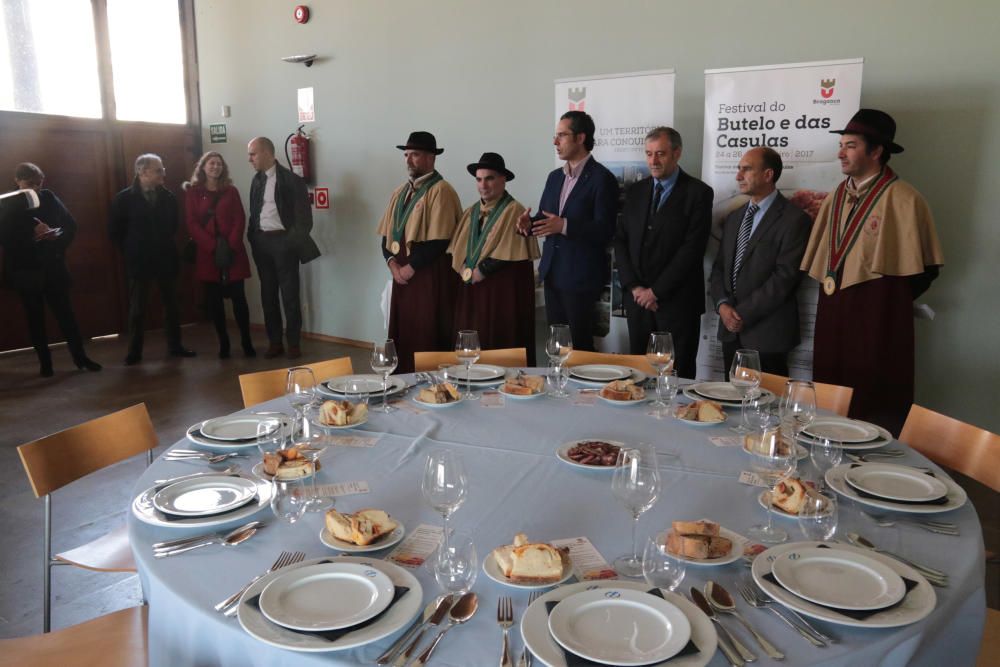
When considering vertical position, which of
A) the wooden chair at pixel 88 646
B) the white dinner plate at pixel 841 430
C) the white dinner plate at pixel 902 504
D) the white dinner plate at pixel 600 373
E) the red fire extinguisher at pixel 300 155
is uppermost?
the red fire extinguisher at pixel 300 155

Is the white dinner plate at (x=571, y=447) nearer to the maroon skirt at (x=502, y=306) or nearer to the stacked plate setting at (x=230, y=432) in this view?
the stacked plate setting at (x=230, y=432)

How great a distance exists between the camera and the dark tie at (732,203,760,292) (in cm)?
380

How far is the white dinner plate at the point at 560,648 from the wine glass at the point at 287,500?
0.56 metres

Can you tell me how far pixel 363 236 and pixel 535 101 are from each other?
2.18 metres

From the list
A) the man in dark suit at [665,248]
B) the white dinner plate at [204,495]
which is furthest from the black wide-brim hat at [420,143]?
the white dinner plate at [204,495]

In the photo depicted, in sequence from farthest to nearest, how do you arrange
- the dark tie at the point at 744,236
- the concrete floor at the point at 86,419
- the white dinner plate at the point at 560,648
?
the dark tie at the point at 744,236 → the concrete floor at the point at 86,419 → the white dinner plate at the point at 560,648

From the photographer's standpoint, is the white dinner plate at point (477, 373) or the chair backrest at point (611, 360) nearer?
the white dinner plate at point (477, 373)

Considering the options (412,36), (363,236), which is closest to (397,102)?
(412,36)

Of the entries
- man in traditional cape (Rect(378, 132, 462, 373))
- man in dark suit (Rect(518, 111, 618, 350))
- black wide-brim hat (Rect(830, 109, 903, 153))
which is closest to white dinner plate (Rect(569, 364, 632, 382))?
man in dark suit (Rect(518, 111, 618, 350))

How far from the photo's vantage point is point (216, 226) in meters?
6.26

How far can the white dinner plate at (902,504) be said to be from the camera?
1521 mm

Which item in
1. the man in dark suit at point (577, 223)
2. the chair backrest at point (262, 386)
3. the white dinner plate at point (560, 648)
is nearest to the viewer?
the white dinner plate at point (560, 648)

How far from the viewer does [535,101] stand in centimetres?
530

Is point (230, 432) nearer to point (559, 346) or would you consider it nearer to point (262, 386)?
point (262, 386)
